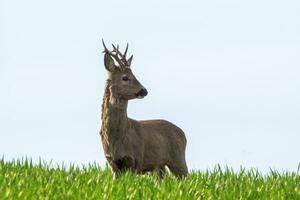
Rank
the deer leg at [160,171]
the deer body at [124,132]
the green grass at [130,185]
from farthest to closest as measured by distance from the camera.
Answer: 1. the deer leg at [160,171]
2. the deer body at [124,132]
3. the green grass at [130,185]

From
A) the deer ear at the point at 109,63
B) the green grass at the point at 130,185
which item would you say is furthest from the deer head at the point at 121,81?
the green grass at the point at 130,185

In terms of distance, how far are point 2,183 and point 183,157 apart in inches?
178

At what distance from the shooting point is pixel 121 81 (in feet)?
42.9

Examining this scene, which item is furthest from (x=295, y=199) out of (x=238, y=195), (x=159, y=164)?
(x=159, y=164)

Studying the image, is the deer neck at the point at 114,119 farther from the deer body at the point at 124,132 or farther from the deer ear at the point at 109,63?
the deer ear at the point at 109,63

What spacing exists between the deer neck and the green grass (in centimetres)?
68

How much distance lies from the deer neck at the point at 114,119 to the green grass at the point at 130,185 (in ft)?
2.23

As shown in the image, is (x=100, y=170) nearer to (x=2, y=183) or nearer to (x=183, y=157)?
(x=183, y=157)

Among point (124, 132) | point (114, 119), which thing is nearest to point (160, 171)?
point (124, 132)

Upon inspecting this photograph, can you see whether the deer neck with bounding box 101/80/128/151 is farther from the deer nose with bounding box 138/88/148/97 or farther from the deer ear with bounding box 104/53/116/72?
the deer nose with bounding box 138/88/148/97

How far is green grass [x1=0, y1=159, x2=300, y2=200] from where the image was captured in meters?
10.4

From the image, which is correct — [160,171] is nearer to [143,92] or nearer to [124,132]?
[124,132]

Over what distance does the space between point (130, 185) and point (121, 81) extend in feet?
7.26

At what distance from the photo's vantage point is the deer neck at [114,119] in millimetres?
13109
